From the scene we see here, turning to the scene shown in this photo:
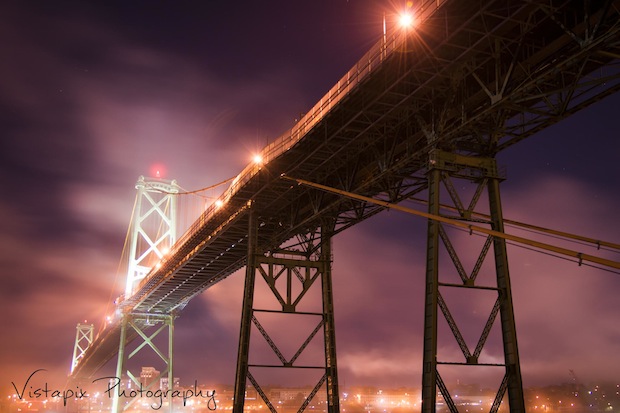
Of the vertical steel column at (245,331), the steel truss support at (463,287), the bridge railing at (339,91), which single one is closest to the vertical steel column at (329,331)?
the vertical steel column at (245,331)

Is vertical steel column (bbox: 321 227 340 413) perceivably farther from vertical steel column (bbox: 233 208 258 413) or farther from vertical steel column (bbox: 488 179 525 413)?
vertical steel column (bbox: 488 179 525 413)

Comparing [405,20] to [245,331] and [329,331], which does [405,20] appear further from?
[245,331]

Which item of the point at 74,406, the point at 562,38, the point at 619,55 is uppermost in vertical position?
the point at 562,38

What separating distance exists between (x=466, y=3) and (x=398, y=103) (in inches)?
211

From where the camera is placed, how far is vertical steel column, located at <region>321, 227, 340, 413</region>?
33000 mm

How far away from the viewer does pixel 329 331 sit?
111 ft

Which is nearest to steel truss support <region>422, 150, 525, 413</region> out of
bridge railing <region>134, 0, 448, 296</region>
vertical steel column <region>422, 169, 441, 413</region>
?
vertical steel column <region>422, 169, 441, 413</region>

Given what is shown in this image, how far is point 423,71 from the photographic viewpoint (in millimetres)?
20172

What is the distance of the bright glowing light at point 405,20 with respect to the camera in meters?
19.0

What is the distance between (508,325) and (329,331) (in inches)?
636

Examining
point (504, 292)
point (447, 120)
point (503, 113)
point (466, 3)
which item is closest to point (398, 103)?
point (447, 120)

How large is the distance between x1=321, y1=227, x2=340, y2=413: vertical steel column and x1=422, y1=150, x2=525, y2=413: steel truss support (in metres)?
14.5

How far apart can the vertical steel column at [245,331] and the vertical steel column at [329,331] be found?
4.02 meters

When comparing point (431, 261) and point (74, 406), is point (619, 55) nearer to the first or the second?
point (431, 261)
